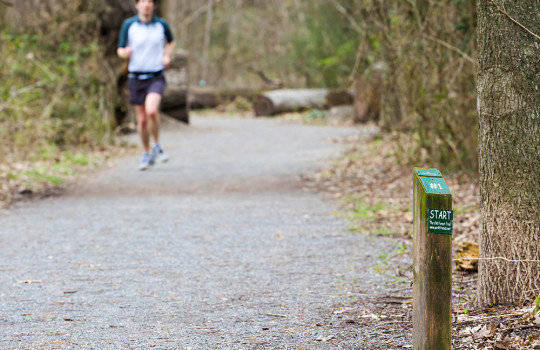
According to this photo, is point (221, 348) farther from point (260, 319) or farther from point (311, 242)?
point (311, 242)

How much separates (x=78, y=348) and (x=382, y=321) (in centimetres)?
152

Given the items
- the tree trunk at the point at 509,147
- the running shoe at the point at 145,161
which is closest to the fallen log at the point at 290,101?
the running shoe at the point at 145,161

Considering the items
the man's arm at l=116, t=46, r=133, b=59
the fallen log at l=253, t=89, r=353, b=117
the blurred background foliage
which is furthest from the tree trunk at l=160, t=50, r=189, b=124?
the man's arm at l=116, t=46, r=133, b=59

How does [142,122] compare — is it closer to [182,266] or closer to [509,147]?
[182,266]

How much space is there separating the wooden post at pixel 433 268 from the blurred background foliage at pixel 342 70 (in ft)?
15.2

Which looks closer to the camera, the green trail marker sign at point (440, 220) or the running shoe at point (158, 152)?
the green trail marker sign at point (440, 220)

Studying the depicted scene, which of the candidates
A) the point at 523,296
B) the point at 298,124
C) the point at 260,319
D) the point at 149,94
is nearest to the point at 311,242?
the point at 260,319

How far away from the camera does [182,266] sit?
4.99 metres

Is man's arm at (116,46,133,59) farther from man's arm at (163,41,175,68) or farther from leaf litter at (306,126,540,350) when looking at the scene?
leaf litter at (306,126,540,350)

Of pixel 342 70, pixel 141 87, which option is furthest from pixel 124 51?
pixel 342 70

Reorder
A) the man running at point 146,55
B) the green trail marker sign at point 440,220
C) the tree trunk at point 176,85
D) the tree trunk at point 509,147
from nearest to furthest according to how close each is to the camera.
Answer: the green trail marker sign at point 440,220, the tree trunk at point 509,147, the man running at point 146,55, the tree trunk at point 176,85

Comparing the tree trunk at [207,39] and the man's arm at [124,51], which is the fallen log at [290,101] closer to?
the tree trunk at [207,39]

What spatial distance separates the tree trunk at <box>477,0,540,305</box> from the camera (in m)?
3.31

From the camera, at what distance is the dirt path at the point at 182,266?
3479 millimetres
